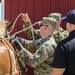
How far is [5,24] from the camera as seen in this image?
3.29 metres

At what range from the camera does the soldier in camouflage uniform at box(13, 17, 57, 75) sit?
3330mm

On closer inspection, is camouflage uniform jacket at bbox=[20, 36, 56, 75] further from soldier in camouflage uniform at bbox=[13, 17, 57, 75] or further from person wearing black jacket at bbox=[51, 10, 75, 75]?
person wearing black jacket at bbox=[51, 10, 75, 75]

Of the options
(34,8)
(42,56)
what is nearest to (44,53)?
(42,56)

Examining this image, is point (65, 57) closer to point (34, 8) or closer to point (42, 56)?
point (42, 56)

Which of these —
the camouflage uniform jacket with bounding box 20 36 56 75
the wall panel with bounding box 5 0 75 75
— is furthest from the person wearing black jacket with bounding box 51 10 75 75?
the wall panel with bounding box 5 0 75 75

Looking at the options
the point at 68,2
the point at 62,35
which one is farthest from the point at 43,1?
the point at 62,35

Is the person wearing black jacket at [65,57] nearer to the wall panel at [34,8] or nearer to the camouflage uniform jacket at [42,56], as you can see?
the camouflage uniform jacket at [42,56]

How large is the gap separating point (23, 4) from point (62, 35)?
121 centimetres

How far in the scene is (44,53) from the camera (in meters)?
3.36

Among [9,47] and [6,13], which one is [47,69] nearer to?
[9,47]

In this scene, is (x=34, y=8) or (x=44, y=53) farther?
(x=34, y=8)

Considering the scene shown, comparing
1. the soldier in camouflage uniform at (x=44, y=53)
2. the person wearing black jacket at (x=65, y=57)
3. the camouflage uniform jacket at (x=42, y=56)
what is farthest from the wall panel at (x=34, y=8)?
the person wearing black jacket at (x=65, y=57)

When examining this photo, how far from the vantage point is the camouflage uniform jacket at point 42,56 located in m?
3.32

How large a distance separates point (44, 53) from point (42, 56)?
1.6 inches
